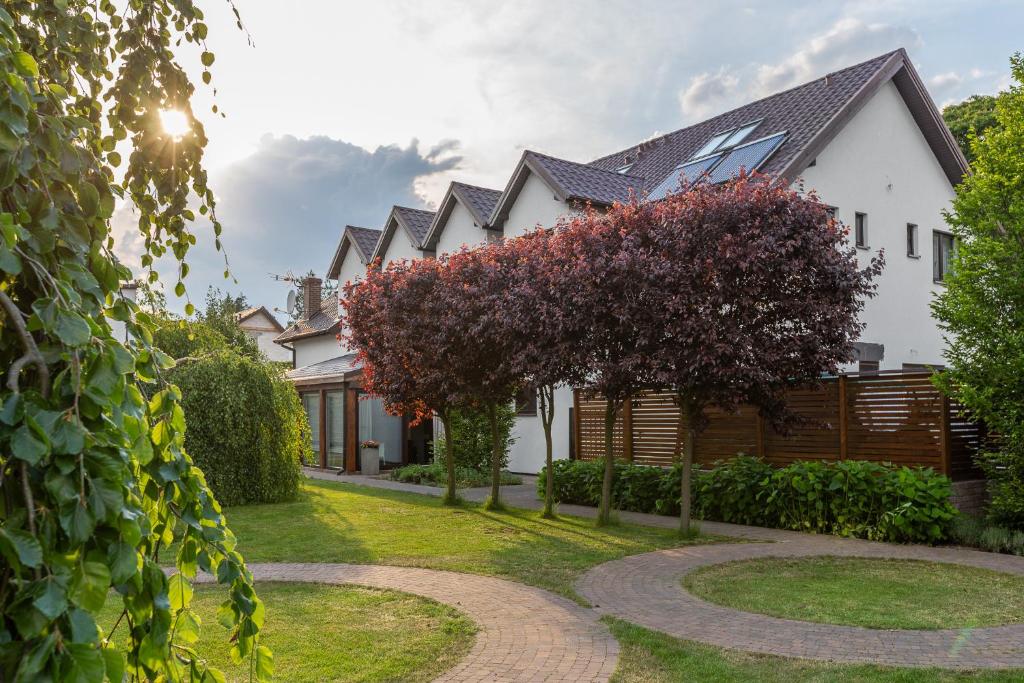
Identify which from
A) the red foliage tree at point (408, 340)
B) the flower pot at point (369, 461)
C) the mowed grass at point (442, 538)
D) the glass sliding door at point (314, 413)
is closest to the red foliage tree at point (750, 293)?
the mowed grass at point (442, 538)

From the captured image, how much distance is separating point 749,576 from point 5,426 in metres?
8.26

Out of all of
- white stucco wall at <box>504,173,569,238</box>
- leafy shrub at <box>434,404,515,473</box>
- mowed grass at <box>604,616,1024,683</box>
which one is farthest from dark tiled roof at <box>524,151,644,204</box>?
mowed grass at <box>604,616,1024,683</box>

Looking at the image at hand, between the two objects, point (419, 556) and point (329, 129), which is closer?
point (329, 129)

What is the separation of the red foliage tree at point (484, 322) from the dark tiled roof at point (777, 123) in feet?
25.8

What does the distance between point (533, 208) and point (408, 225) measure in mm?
6326

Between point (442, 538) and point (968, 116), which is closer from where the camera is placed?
point (442, 538)

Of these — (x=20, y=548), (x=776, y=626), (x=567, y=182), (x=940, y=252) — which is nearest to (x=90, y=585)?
(x=20, y=548)

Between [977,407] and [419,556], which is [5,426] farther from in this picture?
[977,407]

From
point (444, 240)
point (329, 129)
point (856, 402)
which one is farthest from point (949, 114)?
point (329, 129)

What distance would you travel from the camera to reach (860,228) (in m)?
19.1

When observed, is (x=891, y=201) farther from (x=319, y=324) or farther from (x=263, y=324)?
(x=263, y=324)

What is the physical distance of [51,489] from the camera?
156cm

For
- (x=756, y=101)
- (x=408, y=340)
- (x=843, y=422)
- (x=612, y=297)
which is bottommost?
(x=843, y=422)

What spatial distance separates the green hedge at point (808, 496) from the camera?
1029 cm
